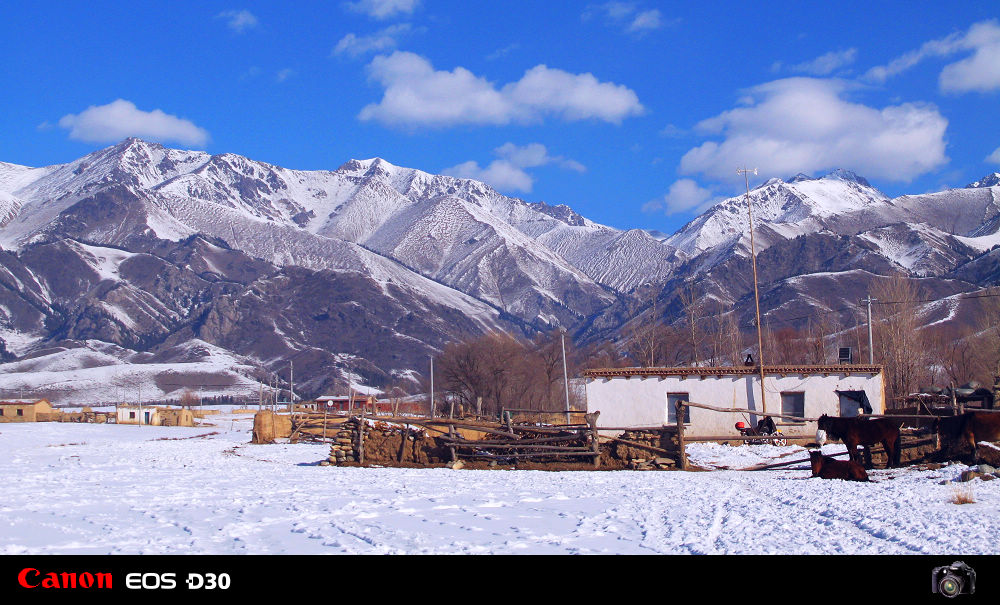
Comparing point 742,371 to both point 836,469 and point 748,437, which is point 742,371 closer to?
point 748,437

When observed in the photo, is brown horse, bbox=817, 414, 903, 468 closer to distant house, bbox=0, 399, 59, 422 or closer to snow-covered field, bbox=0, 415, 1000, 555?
snow-covered field, bbox=0, 415, 1000, 555

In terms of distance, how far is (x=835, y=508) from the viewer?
48.5ft

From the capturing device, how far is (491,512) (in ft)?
51.3

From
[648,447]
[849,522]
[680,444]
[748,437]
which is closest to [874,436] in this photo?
[680,444]

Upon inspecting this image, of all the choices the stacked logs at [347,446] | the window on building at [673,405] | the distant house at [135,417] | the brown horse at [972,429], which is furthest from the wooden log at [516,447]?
the distant house at [135,417]
